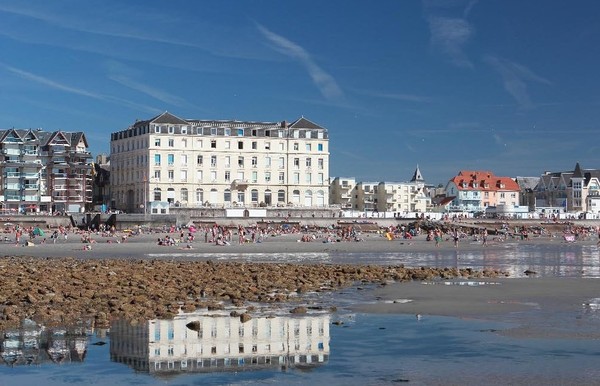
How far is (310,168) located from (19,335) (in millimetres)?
89970

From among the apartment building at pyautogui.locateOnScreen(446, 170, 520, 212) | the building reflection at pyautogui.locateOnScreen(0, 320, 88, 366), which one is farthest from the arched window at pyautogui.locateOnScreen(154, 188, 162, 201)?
the building reflection at pyautogui.locateOnScreen(0, 320, 88, 366)

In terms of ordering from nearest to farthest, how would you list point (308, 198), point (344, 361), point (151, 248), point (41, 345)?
point (344, 361), point (41, 345), point (151, 248), point (308, 198)

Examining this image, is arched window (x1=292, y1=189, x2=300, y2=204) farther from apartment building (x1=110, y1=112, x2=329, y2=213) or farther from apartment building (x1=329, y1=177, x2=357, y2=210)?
apartment building (x1=329, y1=177, x2=357, y2=210)

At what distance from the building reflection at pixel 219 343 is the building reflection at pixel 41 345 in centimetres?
62

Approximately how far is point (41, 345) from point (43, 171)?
297 ft

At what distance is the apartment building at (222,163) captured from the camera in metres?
98.9

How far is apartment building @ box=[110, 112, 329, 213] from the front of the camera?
98938mm

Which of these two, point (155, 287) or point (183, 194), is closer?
point (155, 287)

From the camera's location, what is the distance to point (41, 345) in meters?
13.7

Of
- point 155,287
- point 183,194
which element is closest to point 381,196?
point 183,194

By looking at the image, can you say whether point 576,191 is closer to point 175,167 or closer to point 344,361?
point 175,167

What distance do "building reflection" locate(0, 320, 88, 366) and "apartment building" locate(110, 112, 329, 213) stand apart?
8127 cm

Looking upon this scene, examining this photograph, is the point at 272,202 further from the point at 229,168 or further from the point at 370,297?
the point at 370,297

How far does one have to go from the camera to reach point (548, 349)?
13.4 m
